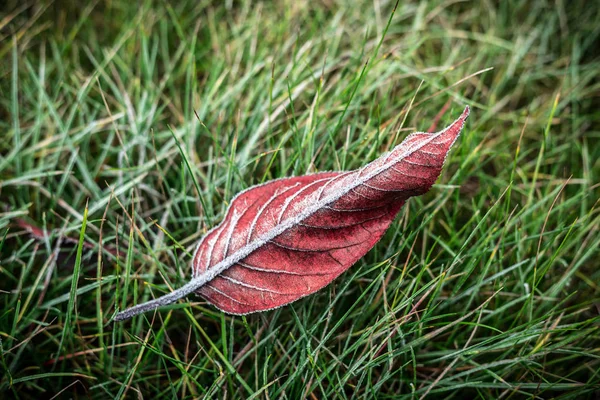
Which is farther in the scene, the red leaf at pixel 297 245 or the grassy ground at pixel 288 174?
the grassy ground at pixel 288 174

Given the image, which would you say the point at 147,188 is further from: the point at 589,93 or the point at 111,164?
the point at 589,93

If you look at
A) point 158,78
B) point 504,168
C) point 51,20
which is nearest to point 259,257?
point 504,168

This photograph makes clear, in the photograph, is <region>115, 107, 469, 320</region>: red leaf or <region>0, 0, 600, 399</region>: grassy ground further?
<region>0, 0, 600, 399</region>: grassy ground

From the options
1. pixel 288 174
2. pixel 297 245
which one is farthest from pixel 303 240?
pixel 288 174

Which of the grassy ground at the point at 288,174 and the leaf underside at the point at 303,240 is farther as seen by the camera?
the grassy ground at the point at 288,174
